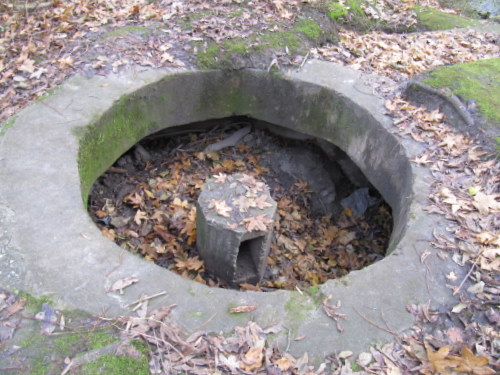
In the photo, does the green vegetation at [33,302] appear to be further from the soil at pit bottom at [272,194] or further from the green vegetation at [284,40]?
the green vegetation at [284,40]

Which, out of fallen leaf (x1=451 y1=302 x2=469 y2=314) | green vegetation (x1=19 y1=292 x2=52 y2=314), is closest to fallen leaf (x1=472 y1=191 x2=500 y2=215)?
fallen leaf (x1=451 y1=302 x2=469 y2=314)

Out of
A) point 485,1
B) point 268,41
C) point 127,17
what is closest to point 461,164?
point 268,41

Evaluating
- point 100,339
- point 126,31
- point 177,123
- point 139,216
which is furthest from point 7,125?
point 100,339

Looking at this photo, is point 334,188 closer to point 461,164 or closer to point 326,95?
point 326,95

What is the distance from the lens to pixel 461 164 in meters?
4.35

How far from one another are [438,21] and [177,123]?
5124 mm

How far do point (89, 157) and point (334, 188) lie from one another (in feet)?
12.8

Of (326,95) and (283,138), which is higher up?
(326,95)

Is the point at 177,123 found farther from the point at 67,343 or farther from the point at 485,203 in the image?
the point at 485,203

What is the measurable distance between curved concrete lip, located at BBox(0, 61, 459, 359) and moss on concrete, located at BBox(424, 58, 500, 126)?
100 centimetres

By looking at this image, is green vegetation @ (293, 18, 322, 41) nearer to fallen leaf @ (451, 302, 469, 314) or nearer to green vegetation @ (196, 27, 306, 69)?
green vegetation @ (196, 27, 306, 69)

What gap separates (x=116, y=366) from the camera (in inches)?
103

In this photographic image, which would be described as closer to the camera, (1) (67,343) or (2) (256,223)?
(1) (67,343)

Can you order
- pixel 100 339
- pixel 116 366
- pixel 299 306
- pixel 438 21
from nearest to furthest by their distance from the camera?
pixel 116 366
pixel 100 339
pixel 299 306
pixel 438 21
